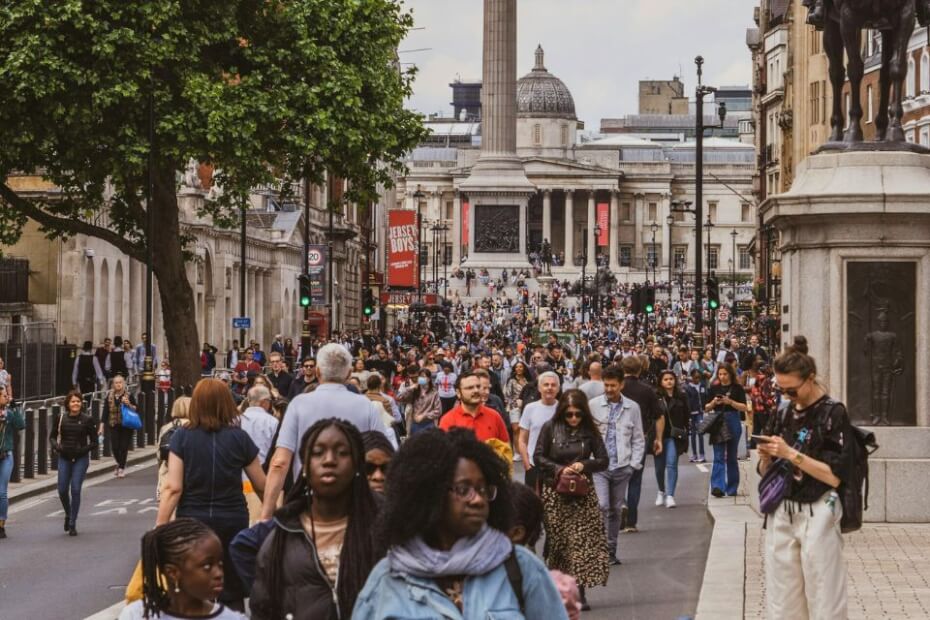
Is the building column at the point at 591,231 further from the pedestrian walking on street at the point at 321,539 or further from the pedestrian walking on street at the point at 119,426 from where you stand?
the pedestrian walking on street at the point at 321,539

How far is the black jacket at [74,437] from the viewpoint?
21.2 meters

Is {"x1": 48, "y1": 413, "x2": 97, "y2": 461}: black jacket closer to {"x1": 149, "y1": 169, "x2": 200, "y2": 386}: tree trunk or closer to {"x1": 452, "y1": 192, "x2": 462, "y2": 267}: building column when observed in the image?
{"x1": 149, "y1": 169, "x2": 200, "y2": 386}: tree trunk

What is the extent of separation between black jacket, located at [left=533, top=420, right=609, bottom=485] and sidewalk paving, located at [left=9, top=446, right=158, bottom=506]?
39.0 feet

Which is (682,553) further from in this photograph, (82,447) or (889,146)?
(82,447)

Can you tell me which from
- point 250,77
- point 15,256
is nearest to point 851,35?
point 250,77

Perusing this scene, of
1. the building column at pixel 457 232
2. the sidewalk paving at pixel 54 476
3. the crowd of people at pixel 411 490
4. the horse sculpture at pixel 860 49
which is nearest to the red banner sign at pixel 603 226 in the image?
the building column at pixel 457 232

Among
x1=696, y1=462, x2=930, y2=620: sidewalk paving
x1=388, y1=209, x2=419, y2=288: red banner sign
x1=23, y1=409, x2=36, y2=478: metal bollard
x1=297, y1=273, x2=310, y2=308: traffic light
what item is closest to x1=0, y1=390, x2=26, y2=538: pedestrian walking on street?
x1=23, y1=409, x2=36, y2=478: metal bollard

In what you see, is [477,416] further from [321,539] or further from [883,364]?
[321,539]

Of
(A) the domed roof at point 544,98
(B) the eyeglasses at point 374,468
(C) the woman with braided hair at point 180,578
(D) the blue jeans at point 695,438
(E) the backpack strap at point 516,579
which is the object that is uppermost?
(A) the domed roof at point 544,98

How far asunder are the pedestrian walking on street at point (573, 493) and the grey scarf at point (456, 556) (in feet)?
25.5

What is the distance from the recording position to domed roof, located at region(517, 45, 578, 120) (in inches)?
7653

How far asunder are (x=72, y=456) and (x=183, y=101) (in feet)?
52.6

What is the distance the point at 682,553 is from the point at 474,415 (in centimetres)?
344

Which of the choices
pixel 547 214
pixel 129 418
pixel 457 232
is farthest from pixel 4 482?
pixel 547 214
